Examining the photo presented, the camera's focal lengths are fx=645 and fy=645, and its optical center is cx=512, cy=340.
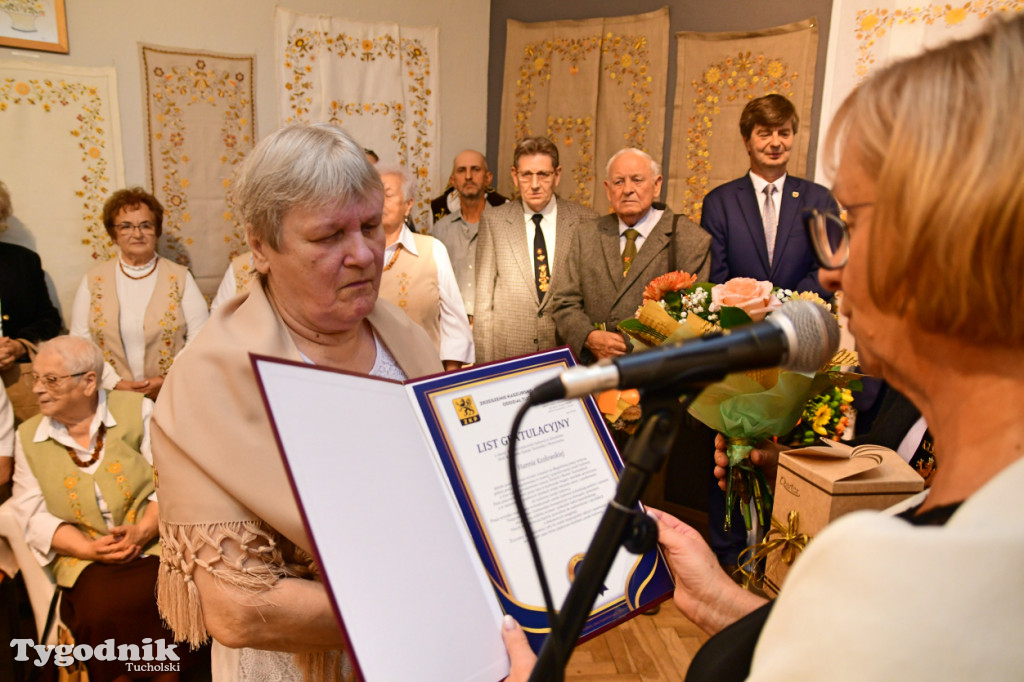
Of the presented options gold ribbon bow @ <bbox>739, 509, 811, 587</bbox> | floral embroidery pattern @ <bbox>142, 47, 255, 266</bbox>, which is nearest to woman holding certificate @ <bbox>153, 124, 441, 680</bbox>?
gold ribbon bow @ <bbox>739, 509, 811, 587</bbox>

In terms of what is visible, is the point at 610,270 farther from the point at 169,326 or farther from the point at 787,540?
the point at 169,326

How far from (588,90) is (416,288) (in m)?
2.56

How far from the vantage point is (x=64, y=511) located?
2.39 meters

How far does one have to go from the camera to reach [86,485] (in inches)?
95.3

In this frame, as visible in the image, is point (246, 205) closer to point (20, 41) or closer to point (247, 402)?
point (247, 402)

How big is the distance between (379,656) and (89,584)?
6.98ft

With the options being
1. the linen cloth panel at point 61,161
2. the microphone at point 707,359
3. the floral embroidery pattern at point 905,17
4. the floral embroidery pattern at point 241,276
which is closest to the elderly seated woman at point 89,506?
the floral embroidery pattern at point 241,276

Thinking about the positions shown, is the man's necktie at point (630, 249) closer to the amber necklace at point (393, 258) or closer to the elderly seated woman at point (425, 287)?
the elderly seated woman at point (425, 287)

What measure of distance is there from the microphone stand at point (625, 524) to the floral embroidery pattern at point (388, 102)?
4.79 meters

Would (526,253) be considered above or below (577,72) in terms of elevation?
below

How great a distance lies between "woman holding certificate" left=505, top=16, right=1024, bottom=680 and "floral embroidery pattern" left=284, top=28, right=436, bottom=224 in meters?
4.84

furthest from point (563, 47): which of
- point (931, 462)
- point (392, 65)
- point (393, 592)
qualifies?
point (393, 592)

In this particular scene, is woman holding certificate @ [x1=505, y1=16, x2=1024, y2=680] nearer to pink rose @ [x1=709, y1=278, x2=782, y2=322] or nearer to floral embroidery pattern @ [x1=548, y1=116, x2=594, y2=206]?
pink rose @ [x1=709, y1=278, x2=782, y2=322]

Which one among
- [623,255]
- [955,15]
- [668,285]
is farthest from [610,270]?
[955,15]
